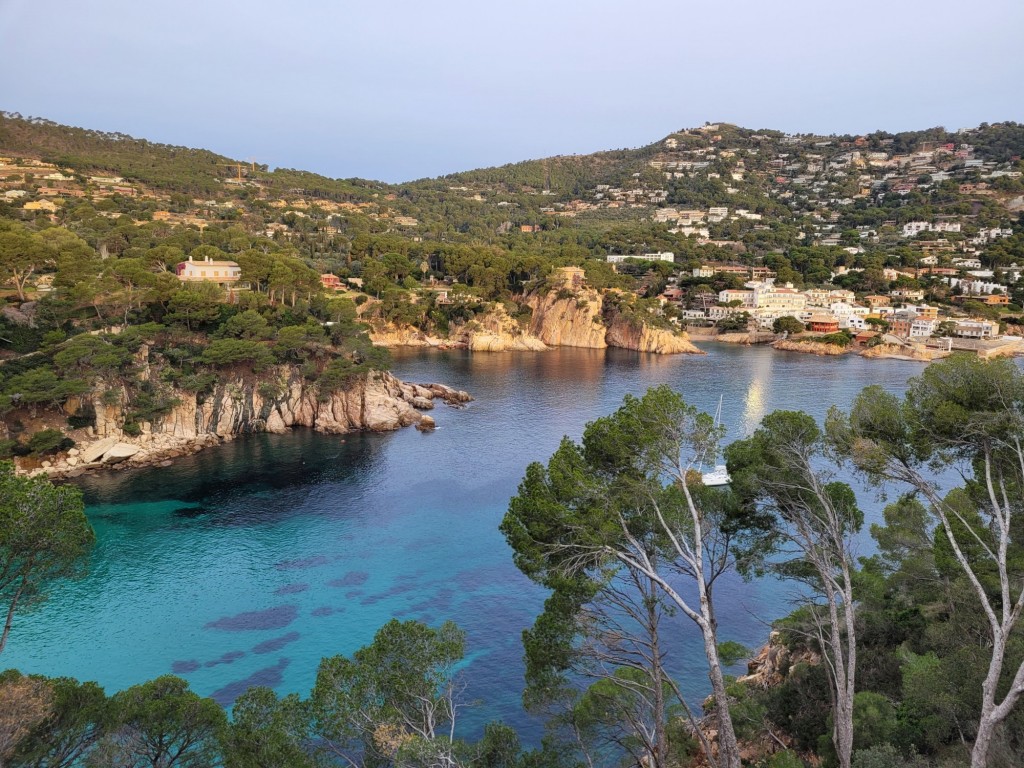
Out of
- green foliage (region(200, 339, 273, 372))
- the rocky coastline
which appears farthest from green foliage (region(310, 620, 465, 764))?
the rocky coastline

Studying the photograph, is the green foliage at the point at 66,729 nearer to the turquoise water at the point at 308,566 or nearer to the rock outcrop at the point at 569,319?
the turquoise water at the point at 308,566

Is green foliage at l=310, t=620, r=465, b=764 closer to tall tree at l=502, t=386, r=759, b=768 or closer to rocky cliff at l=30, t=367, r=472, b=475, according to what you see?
tall tree at l=502, t=386, r=759, b=768

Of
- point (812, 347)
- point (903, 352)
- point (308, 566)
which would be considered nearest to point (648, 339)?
point (812, 347)

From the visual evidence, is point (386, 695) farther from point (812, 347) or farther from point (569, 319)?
point (812, 347)

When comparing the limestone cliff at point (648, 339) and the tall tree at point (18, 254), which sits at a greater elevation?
the tall tree at point (18, 254)

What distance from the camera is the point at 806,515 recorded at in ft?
29.5

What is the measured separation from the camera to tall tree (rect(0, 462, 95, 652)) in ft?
27.6

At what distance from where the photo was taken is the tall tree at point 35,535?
27.6 ft

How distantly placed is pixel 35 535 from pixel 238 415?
78.8ft

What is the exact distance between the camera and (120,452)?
1064 inches

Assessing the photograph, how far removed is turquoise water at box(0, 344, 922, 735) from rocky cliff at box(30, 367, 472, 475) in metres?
1.04

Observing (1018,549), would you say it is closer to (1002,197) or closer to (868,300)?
(868,300)

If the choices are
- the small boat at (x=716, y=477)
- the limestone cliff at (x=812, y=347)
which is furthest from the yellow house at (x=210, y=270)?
the limestone cliff at (x=812, y=347)

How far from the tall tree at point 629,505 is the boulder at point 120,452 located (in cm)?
2338
